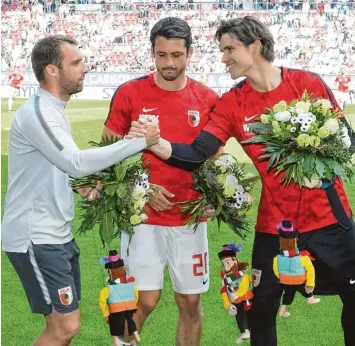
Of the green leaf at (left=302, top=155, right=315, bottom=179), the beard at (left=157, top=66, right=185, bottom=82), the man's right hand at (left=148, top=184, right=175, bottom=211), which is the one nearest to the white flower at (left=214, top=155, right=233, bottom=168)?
the man's right hand at (left=148, top=184, right=175, bottom=211)

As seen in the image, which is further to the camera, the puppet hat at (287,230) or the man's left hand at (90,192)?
the man's left hand at (90,192)

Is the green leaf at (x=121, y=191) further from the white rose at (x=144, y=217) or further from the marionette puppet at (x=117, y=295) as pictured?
the marionette puppet at (x=117, y=295)

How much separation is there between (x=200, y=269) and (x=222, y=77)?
912 inches

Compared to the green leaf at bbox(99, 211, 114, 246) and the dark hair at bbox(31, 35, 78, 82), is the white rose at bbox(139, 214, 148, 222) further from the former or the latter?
the dark hair at bbox(31, 35, 78, 82)

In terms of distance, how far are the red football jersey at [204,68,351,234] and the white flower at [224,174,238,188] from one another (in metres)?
0.29

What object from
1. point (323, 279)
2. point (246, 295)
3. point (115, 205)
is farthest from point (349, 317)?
point (115, 205)

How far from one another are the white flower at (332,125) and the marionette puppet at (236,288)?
1122 millimetres

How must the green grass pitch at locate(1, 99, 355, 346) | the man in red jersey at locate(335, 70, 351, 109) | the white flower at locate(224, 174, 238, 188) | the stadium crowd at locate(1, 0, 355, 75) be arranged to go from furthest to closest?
the stadium crowd at locate(1, 0, 355, 75) → the man in red jersey at locate(335, 70, 351, 109) → the green grass pitch at locate(1, 99, 355, 346) → the white flower at locate(224, 174, 238, 188)

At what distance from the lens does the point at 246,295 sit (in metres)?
4.30

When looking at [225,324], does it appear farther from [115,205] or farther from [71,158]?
[71,158]

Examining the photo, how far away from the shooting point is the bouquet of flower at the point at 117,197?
4234mm

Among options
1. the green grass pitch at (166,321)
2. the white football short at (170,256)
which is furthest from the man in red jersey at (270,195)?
the green grass pitch at (166,321)

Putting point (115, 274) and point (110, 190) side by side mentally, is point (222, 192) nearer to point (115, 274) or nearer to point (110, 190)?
point (110, 190)

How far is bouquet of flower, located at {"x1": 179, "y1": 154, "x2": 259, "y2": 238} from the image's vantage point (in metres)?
4.41
